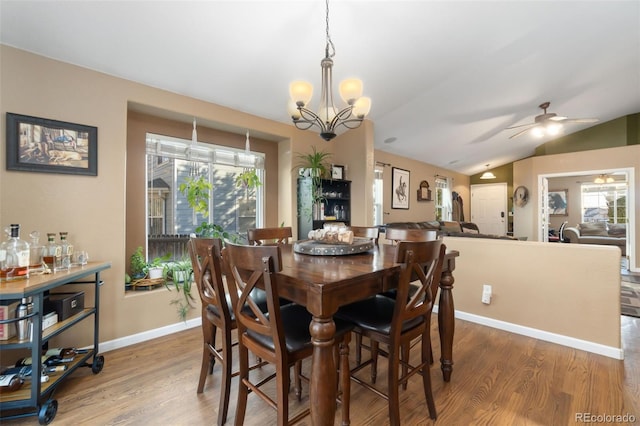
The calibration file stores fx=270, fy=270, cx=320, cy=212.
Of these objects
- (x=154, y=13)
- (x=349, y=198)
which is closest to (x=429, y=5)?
(x=154, y=13)

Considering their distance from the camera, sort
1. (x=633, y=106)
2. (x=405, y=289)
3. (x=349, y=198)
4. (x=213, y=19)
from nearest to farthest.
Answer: (x=405, y=289)
(x=213, y=19)
(x=349, y=198)
(x=633, y=106)

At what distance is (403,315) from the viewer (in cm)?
136

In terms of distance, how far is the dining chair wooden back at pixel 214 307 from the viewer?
59.4 inches

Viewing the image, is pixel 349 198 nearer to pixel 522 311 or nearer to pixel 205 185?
pixel 205 185

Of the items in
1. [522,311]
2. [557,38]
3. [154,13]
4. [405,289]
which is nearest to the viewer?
[405,289]

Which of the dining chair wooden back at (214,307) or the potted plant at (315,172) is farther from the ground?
the potted plant at (315,172)

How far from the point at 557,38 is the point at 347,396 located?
4100 mm

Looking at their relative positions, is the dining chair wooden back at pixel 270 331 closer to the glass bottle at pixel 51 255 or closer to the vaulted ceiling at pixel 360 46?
the glass bottle at pixel 51 255

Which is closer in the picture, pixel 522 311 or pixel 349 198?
pixel 522 311

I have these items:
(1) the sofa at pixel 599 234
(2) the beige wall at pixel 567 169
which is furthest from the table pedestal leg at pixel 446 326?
(1) the sofa at pixel 599 234

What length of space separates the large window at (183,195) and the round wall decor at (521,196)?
7.08m

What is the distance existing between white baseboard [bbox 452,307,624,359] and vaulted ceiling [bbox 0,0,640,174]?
9.40 ft

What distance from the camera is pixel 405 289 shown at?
51.4 inches

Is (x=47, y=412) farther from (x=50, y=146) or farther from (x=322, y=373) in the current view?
(x=50, y=146)
